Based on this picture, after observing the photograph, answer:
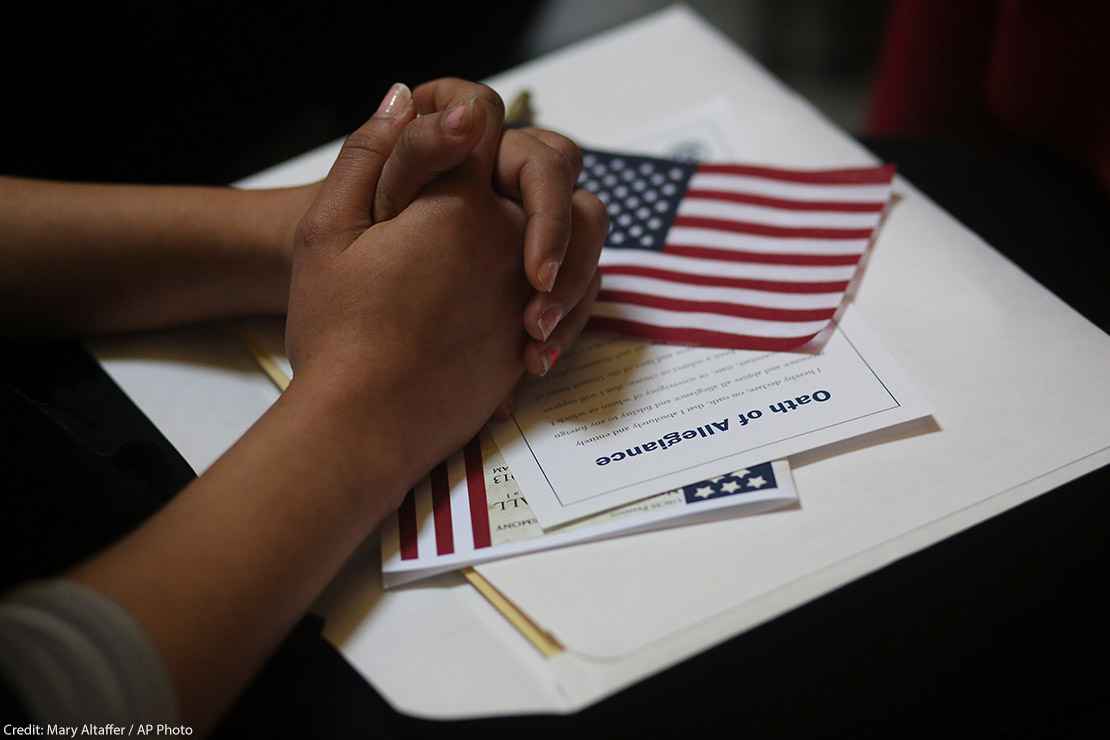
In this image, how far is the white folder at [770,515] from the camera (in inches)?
20.7

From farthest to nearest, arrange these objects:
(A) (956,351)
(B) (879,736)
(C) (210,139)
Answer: (C) (210,139) < (A) (956,351) < (B) (879,736)

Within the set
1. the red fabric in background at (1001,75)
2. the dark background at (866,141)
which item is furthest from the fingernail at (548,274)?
the red fabric in background at (1001,75)

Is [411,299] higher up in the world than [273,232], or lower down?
lower down

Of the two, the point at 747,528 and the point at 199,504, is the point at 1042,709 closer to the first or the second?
the point at 747,528

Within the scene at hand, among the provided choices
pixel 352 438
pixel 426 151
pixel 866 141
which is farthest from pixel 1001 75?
pixel 352 438

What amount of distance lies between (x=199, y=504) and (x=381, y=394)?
12 cm

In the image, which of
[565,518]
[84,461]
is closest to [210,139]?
[84,461]

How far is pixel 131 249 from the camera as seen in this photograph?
686mm

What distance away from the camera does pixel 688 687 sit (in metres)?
0.54

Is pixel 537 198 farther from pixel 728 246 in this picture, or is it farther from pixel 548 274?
pixel 728 246

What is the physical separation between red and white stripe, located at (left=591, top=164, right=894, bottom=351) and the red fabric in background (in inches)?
8.7

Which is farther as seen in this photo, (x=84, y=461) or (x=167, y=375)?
(x=167, y=375)

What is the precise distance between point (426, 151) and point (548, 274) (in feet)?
0.35

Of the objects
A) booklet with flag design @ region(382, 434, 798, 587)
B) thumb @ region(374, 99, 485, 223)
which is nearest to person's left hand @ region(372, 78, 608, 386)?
thumb @ region(374, 99, 485, 223)
